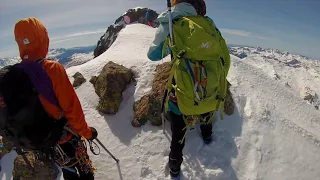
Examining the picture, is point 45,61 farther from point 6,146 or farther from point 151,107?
point 6,146

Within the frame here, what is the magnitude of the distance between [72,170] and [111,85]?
16.2ft

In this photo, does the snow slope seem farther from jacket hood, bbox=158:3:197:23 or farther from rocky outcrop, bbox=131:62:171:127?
jacket hood, bbox=158:3:197:23

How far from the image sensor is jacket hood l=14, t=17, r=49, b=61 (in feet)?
13.5

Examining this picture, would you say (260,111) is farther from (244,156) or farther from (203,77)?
(203,77)

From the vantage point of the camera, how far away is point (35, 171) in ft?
24.1

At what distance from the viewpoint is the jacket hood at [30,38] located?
13.5 feet

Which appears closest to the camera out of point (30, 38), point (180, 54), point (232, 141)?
point (30, 38)

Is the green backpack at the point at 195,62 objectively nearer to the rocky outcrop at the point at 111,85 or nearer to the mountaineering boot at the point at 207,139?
the mountaineering boot at the point at 207,139

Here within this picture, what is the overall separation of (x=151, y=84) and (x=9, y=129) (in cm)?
626

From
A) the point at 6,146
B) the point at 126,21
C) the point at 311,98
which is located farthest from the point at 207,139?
the point at 311,98

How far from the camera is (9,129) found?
4191 mm

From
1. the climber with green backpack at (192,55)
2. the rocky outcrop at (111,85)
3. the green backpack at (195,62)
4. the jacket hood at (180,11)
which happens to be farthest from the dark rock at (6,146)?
the jacket hood at (180,11)

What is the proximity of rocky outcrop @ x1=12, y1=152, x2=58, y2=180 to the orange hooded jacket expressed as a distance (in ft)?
12.9

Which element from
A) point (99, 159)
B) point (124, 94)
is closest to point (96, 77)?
point (124, 94)
